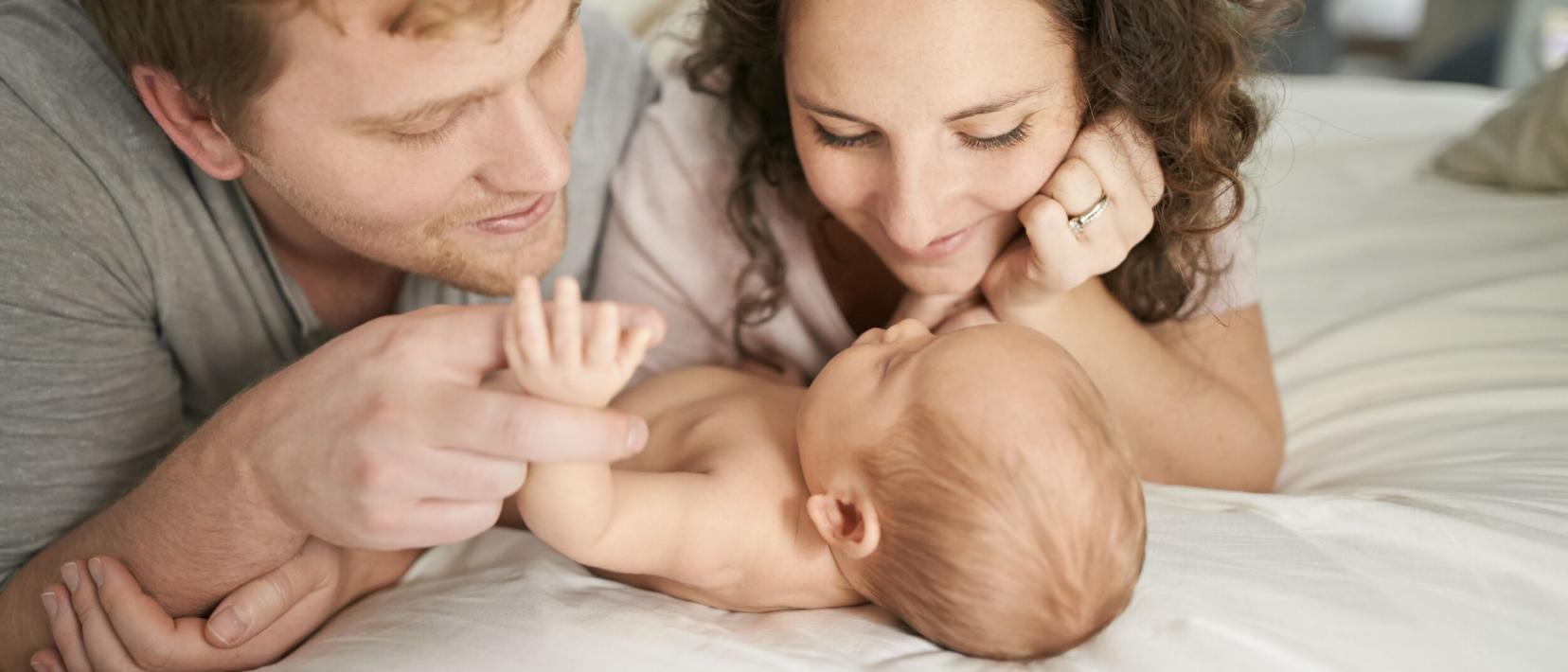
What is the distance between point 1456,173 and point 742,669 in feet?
7.05

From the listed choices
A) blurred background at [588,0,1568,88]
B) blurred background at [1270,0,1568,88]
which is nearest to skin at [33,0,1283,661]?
blurred background at [588,0,1568,88]

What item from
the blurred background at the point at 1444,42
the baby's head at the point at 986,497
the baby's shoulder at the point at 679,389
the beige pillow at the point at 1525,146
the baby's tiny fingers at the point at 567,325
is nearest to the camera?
the baby's tiny fingers at the point at 567,325

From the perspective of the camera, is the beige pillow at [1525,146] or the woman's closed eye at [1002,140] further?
the beige pillow at [1525,146]

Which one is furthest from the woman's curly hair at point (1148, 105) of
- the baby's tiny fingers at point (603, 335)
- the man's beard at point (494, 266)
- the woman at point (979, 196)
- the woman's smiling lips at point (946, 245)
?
the baby's tiny fingers at point (603, 335)

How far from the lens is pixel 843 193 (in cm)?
152

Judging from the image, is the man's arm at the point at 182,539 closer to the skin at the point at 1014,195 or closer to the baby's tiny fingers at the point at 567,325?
the baby's tiny fingers at the point at 567,325

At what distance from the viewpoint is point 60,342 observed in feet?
4.59

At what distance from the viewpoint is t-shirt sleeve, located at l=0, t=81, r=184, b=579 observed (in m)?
1.36

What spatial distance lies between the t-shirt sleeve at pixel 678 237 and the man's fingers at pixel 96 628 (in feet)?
2.70

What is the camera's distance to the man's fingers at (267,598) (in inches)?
50.2

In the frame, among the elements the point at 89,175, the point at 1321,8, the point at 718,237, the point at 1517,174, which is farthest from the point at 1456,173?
the point at 1321,8

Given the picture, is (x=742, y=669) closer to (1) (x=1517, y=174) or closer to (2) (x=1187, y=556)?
(2) (x=1187, y=556)

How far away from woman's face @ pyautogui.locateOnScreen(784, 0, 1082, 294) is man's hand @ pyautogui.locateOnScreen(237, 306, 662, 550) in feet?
1.65

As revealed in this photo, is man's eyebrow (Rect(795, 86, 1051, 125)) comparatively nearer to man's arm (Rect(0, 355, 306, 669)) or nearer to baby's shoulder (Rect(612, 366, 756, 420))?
baby's shoulder (Rect(612, 366, 756, 420))
